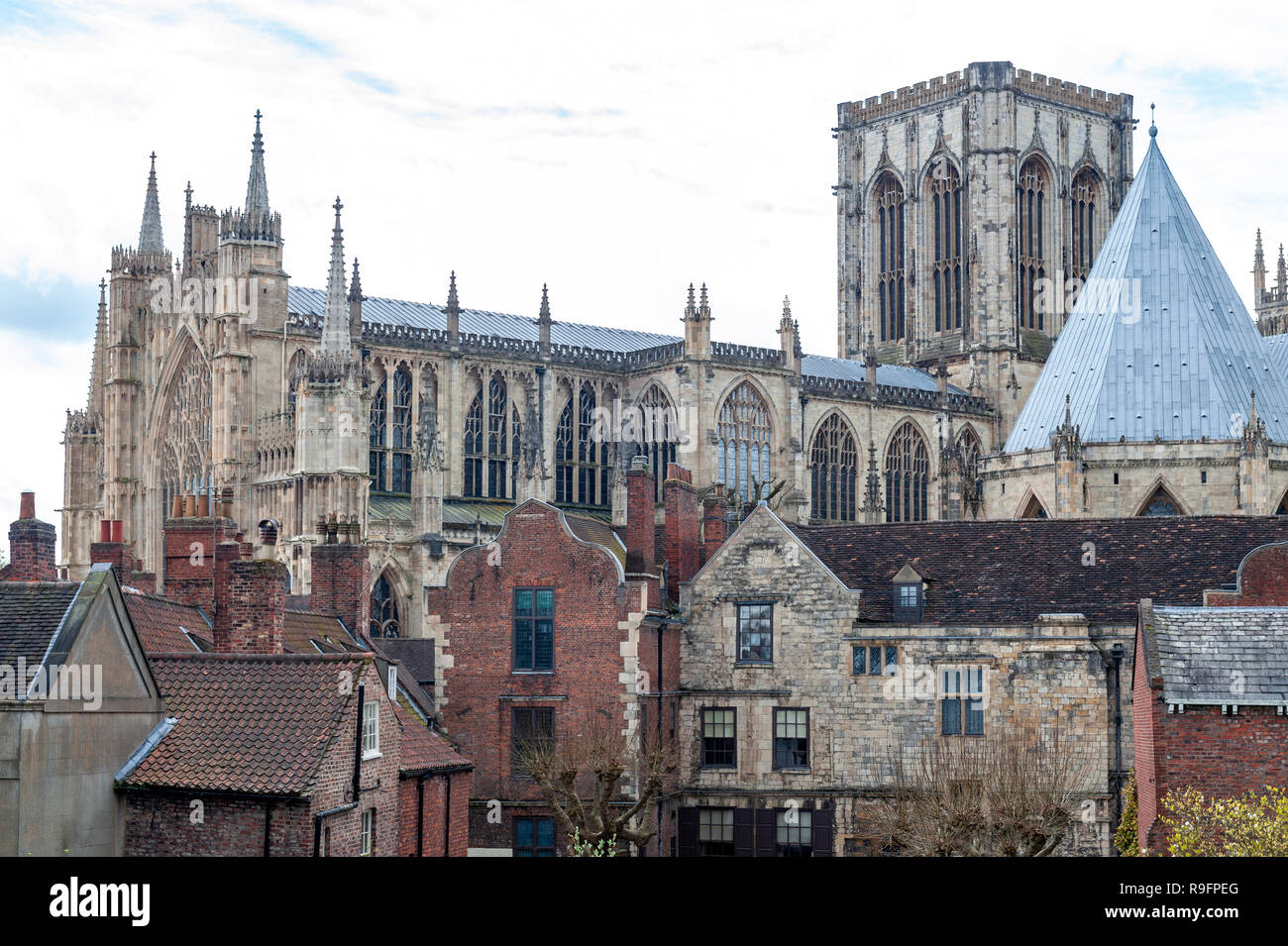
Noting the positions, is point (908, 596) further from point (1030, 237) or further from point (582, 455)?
point (1030, 237)

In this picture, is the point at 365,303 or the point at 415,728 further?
the point at 365,303

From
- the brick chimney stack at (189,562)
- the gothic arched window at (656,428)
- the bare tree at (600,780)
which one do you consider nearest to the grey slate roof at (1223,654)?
the bare tree at (600,780)

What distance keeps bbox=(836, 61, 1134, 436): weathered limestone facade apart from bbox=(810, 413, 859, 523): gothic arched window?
12.0 meters

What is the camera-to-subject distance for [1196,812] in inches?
949

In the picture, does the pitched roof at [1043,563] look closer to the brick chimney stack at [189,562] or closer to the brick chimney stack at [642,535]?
the brick chimney stack at [642,535]

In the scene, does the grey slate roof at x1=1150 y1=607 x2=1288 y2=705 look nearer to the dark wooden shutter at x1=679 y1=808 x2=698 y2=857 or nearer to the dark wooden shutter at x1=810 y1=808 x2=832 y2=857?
the dark wooden shutter at x1=810 y1=808 x2=832 y2=857

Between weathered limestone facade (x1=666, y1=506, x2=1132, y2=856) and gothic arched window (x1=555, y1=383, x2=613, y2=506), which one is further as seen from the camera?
gothic arched window (x1=555, y1=383, x2=613, y2=506)

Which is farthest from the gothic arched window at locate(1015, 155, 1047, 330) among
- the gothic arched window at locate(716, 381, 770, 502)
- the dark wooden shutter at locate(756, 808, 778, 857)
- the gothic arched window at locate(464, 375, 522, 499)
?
the dark wooden shutter at locate(756, 808, 778, 857)


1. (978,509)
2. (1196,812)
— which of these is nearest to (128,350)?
(978,509)

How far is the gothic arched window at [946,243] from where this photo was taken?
334ft

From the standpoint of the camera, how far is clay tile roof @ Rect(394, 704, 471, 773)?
98.0 ft

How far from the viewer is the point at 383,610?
66562 millimetres
